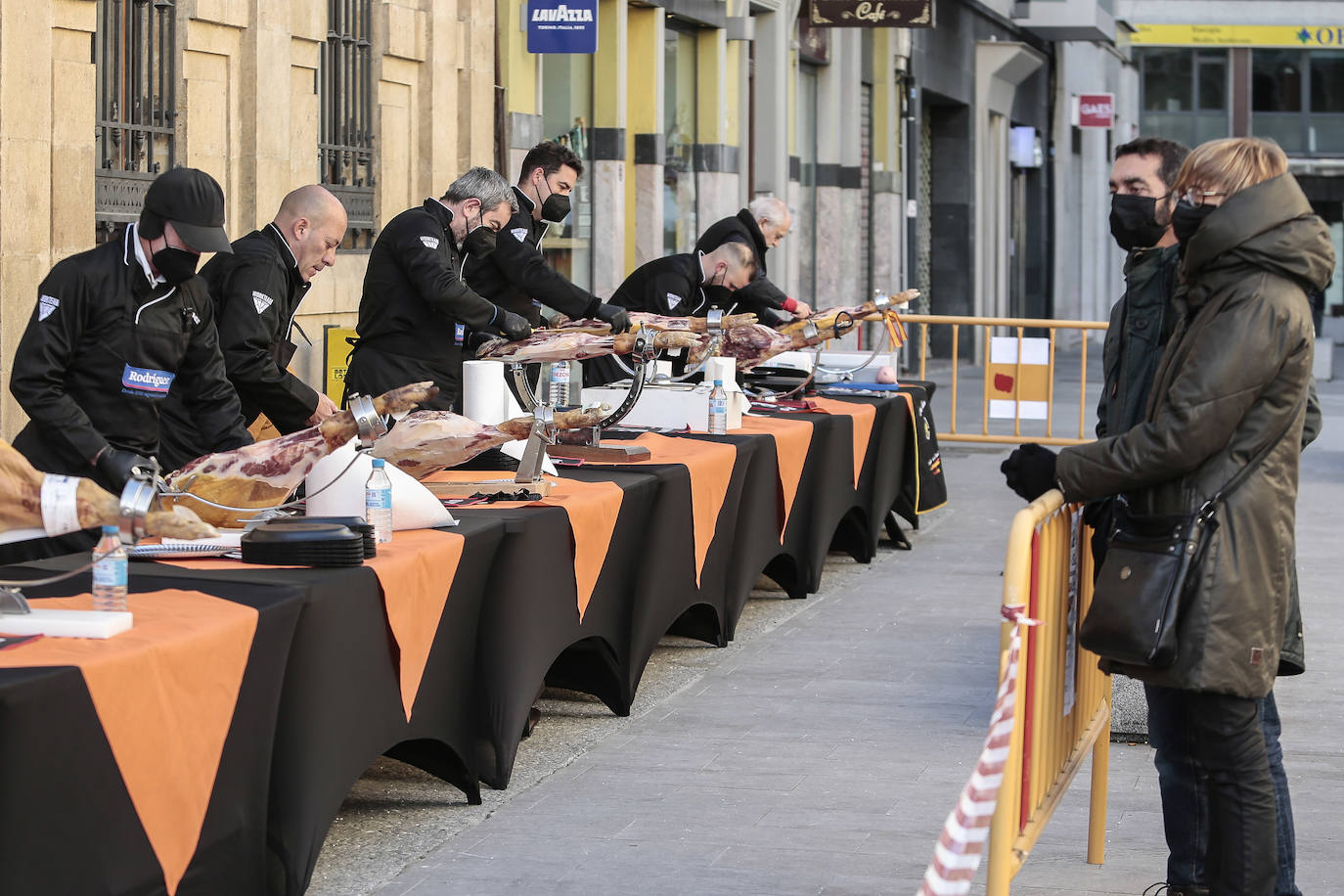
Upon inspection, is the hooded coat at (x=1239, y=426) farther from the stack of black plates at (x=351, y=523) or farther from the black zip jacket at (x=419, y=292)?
the black zip jacket at (x=419, y=292)

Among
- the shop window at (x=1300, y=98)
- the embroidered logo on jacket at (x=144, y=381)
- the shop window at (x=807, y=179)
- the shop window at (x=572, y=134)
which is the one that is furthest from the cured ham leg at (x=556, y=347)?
the shop window at (x=1300, y=98)

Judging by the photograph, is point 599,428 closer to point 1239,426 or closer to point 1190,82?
point 1239,426

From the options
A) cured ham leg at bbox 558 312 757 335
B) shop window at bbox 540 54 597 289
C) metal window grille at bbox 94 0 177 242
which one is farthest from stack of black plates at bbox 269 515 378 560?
shop window at bbox 540 54 597 289

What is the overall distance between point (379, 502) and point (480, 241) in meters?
3.12

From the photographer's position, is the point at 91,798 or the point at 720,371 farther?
the point at 720,371

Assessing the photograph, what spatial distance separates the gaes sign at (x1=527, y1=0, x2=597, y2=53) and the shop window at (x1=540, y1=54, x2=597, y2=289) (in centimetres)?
145

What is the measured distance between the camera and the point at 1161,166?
5277mm

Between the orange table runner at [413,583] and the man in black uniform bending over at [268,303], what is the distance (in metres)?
1.34

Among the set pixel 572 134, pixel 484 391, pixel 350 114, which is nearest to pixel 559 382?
pixel 484 391

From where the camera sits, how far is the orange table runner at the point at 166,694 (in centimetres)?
375

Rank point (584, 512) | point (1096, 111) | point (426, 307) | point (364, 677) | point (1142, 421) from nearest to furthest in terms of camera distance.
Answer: point (1142, 421)
point (364, 677)
point (584, 512)
point (426, 307)
point (1096, 111)

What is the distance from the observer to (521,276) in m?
8.48

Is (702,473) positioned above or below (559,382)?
below

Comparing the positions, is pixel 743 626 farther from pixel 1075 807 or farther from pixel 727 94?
pixel 727 94
